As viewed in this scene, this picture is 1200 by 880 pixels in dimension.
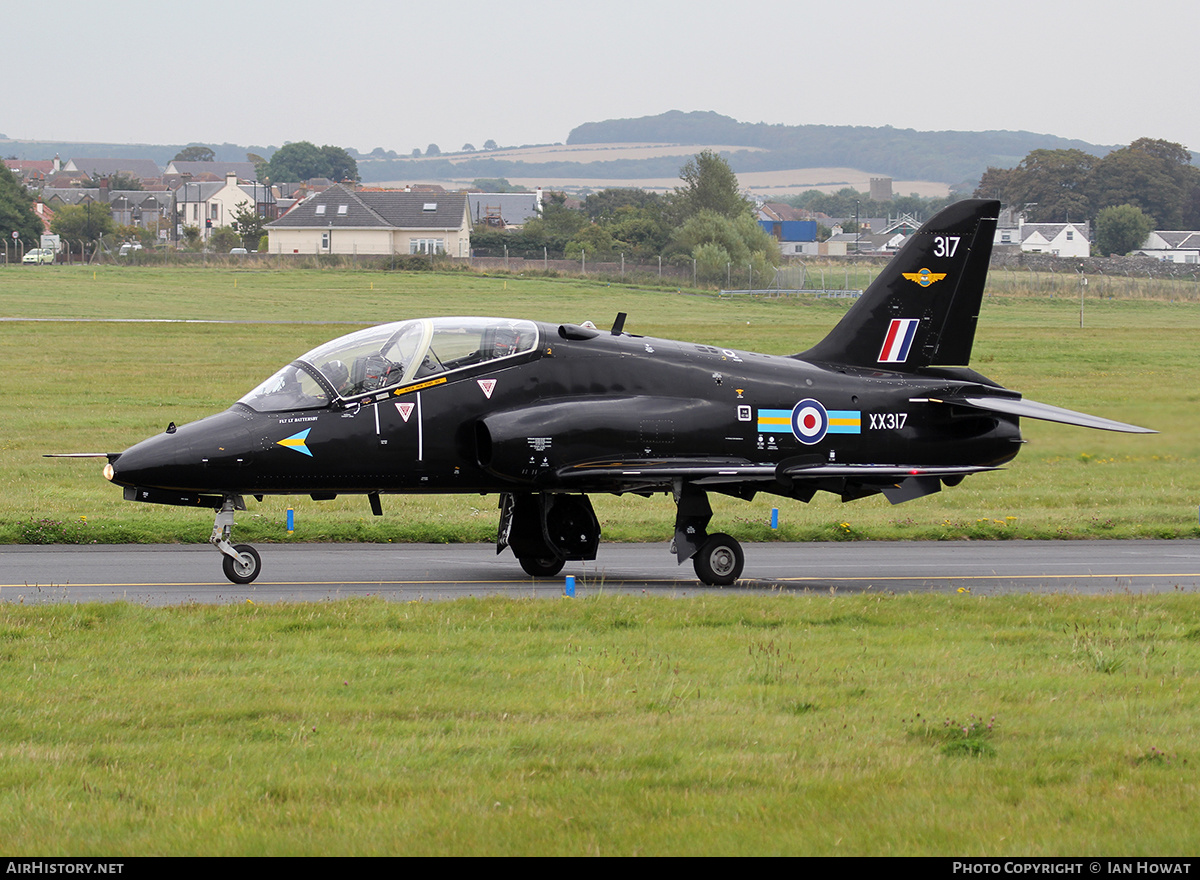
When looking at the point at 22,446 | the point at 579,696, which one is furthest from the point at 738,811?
the point at 22,446

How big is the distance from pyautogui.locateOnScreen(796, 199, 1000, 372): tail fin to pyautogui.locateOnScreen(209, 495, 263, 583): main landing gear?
8321 millimetres

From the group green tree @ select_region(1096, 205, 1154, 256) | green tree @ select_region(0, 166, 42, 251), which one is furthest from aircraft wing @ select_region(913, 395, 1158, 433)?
green tree @ select_region(1096, 205, 1154, 256)

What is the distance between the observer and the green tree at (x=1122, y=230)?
168125mm

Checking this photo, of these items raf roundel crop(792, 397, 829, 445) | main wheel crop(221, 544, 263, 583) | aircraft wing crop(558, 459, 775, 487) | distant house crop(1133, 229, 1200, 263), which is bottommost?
main wheel crop(221, 544, 263, 583)

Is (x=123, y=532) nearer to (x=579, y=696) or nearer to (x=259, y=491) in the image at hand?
(x=259, y=491)

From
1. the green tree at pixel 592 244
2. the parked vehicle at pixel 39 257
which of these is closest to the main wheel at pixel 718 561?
the green tree at pixel 592 244

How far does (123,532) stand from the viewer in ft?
64.5

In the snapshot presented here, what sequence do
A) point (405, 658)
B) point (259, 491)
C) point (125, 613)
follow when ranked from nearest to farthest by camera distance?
point (405, 658) → point (125, 613) → point (259, 491)

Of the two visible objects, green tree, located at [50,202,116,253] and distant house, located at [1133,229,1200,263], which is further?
distant house, located at [1133,229,1200,263]

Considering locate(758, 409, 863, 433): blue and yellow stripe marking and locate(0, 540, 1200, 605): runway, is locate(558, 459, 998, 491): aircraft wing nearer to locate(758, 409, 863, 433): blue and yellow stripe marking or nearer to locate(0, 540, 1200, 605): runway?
locate(758, 409, 863, 433): blue and yellow stripe marking

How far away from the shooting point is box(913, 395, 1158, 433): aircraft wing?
16406 millimetres

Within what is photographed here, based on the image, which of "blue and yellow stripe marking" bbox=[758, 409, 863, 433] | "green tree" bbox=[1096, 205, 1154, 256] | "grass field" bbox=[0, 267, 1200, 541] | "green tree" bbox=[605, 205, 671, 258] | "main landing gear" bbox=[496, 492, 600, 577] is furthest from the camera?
"green tree" bbox=[1096, 205, 1154, 256]

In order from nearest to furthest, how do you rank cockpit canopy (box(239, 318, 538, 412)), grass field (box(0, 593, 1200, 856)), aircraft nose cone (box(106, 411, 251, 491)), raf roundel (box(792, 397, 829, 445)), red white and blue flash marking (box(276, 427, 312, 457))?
grass field (box(0, 593, 1200, 856)) < aircraft nose cone (box(106, 411, 251, 491)) < red white and blue flash marking (box(276, 427, 312, 457)) < cockpit canopy (box(239, 318, 538, 412)) < raf roundel (box(792, 397, 829, 445))
